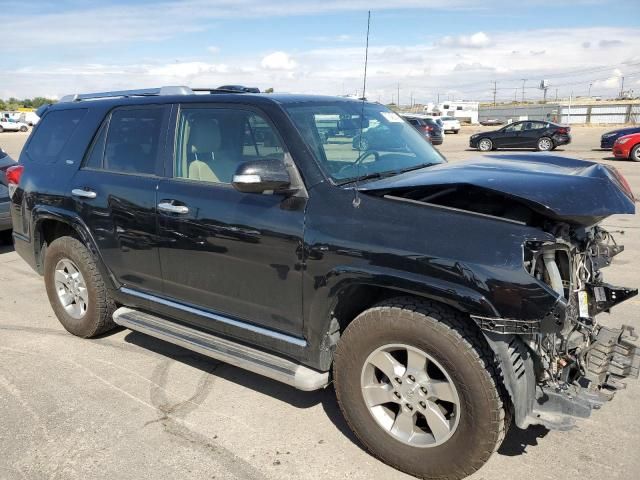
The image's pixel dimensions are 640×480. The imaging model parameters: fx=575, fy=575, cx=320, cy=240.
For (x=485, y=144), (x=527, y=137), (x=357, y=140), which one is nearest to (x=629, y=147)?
(x=527, y=137)

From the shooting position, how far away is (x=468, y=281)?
2.61 m

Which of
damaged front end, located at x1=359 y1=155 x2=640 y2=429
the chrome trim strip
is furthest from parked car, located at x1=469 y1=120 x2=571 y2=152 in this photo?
the chrome trim strip

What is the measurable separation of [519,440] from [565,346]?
2.55ft

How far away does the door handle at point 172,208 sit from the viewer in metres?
3.69

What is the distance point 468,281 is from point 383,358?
2.10 feet

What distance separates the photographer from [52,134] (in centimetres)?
498

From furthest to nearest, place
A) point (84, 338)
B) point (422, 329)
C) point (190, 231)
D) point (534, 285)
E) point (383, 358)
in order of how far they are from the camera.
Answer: point (84, 338) < point (190, 231) < point (383, 358) < point (422, 329) < point (534, 285)

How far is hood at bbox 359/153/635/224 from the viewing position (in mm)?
2662

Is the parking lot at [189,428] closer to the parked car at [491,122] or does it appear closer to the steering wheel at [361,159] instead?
the steering wheel at [361,159]

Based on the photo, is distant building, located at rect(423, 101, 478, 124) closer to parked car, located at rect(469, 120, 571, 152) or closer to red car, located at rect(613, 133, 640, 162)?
parked car, located at rect(469, 120, 571, 152)

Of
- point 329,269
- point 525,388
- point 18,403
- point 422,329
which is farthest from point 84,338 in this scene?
point 525,388

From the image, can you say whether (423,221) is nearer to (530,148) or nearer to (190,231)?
(190,231)

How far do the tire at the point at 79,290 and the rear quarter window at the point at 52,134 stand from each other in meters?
0.77

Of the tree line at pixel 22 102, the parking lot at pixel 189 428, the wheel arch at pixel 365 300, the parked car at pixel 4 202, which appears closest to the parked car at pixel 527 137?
the parked car at pixel 4 202
